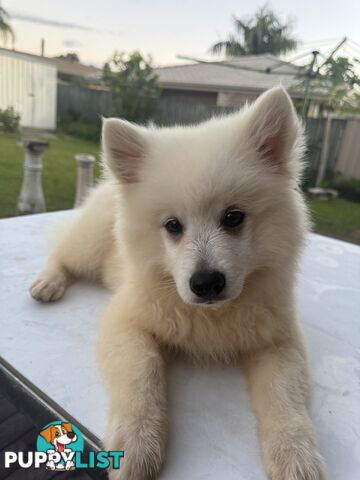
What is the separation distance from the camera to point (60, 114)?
17875 millimetres

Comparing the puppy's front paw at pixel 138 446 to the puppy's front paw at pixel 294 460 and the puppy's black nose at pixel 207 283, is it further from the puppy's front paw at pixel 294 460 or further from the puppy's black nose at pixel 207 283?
the puppy's black nose at pixel 207 283

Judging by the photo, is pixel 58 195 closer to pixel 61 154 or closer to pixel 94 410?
pixel 61 154

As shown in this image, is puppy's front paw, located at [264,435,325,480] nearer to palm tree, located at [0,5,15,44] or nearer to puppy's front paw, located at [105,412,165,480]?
puppy's front paw, located at [105,412,165,480]

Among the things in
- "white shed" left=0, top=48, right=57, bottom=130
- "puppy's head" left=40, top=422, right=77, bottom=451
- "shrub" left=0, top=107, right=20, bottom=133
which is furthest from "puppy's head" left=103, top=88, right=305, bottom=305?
"white shed" left=0, top=48, right=57, bottom=130

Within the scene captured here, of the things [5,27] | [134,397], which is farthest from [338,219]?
[5,27]

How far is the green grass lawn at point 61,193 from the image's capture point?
24.8 feet

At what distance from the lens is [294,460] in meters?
1.25

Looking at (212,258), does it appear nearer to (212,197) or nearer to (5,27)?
(212,197)

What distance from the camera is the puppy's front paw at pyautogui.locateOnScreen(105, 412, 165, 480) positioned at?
123cm

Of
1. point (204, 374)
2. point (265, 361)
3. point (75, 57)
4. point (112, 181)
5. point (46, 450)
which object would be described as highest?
point (75, 57)

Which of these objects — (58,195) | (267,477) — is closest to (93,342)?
(267,477)

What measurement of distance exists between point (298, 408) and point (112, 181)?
1.30m

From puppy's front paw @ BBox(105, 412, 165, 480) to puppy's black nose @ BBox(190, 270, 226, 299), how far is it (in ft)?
1.62

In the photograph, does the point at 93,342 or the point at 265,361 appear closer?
the point at 265,361
